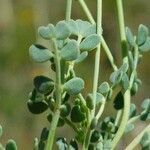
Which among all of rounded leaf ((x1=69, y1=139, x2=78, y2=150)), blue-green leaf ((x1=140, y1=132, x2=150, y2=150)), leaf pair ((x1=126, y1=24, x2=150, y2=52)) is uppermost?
leaf pair ((x1=126, y1=24, x2=150, y2=52))

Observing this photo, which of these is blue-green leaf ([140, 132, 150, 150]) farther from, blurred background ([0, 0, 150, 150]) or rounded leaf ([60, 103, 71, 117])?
blurred background ([0, 0, 150, 150])

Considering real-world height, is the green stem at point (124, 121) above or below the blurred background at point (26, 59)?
above

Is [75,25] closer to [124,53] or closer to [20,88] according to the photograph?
[124,53]

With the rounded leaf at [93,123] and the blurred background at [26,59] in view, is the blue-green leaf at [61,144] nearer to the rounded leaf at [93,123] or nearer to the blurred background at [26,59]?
the rounded leaf at [93,123]

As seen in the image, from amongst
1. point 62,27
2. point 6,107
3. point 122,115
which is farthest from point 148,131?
point 6,107

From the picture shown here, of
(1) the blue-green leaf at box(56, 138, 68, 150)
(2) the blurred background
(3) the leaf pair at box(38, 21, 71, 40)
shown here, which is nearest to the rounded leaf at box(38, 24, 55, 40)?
(3) the leaf pair at box(38, 21, 71, 40)

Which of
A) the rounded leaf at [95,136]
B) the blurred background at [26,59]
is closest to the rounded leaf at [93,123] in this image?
the rounded leaf at [95,136]

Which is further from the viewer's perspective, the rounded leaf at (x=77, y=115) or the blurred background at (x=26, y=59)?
the blurred background at (x=26, y=59)
